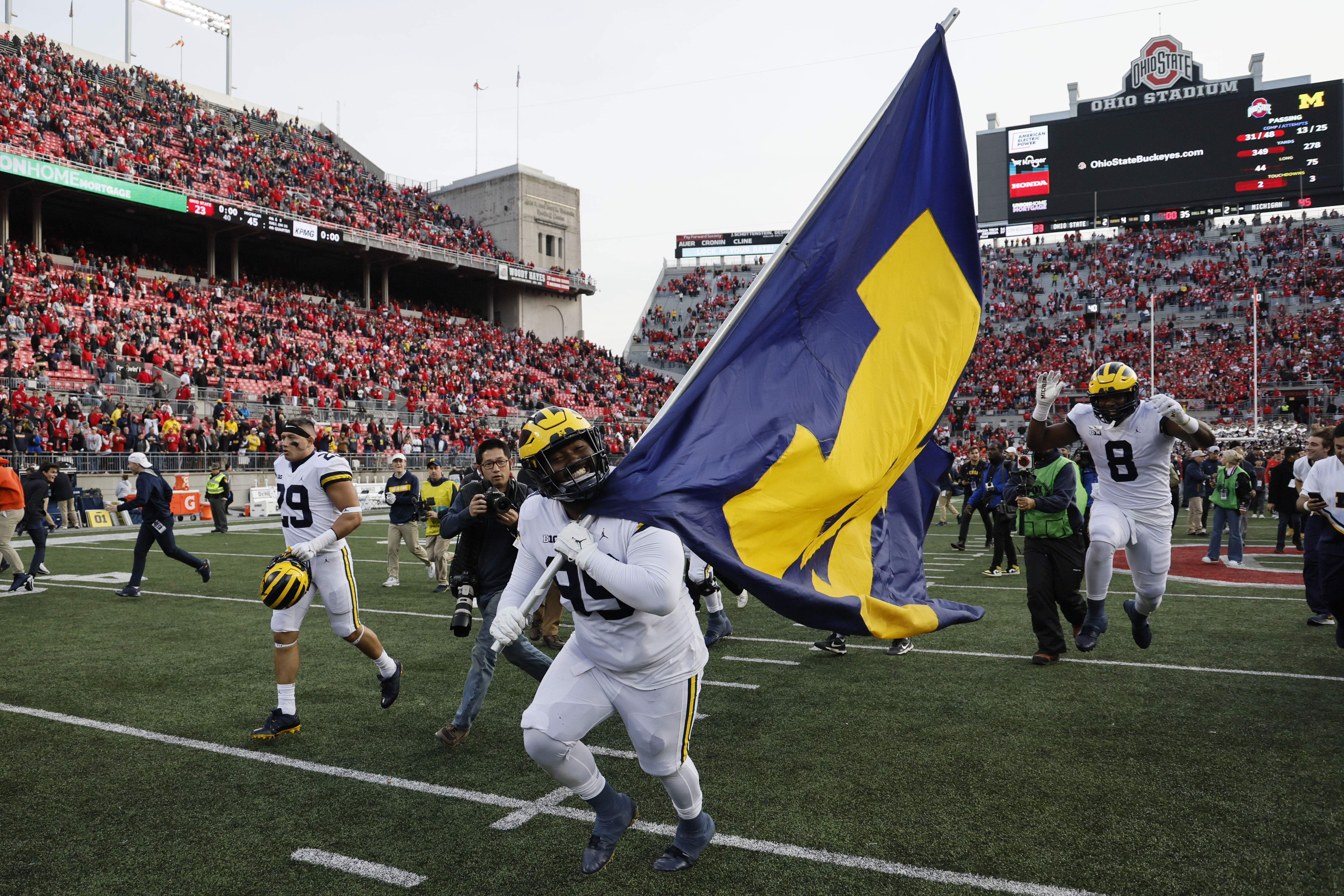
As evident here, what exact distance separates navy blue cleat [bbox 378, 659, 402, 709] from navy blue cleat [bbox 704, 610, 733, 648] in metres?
3.11

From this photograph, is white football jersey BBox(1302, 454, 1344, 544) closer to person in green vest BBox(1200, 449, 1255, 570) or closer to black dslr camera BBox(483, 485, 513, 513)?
black dslr camera BBox(483, 485, 513, 513)

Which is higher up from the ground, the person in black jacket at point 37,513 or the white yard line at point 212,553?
the person in black jacket at point 37,513

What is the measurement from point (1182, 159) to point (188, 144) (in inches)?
1833

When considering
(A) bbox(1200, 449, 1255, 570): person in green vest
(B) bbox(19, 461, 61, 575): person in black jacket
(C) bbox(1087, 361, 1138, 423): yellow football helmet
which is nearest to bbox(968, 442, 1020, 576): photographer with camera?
(A) bbox(1200, 449, 1255, 570): person in green vest

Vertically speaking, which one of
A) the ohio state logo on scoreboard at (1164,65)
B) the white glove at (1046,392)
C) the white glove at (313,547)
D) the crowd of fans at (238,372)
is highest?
the ohio state logo on scoreboard at (1164,65)

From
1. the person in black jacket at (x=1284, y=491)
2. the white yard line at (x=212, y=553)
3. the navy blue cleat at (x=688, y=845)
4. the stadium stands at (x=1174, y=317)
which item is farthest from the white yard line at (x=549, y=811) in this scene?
the stadium stands at (x=1174, y=317)

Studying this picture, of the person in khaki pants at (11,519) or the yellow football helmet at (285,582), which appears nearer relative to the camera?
the yellow football helmet at (285,582)

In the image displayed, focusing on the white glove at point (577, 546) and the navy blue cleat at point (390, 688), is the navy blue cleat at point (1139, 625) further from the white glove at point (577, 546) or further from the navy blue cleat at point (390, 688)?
the navy blue cleat at point (390, 688)

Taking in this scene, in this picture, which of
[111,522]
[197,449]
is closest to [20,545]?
[111,522]

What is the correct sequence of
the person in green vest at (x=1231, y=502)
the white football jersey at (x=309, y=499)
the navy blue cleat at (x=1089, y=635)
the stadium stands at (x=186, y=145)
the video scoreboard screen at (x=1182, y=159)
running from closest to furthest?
the white football jersey at (x=309, y=499) → the navy blue cleat at (x=1089, y=635) → the person in green vest at (x=1231, y=502) → the stadium stands at (x=186, y=145) → the video scoreboard screen at (x=1182, y=159)

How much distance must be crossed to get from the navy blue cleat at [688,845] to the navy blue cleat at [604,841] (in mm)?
214

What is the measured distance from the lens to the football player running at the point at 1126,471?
6.63 meters

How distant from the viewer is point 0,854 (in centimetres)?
419

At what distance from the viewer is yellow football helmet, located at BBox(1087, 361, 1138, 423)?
657 centimetres
